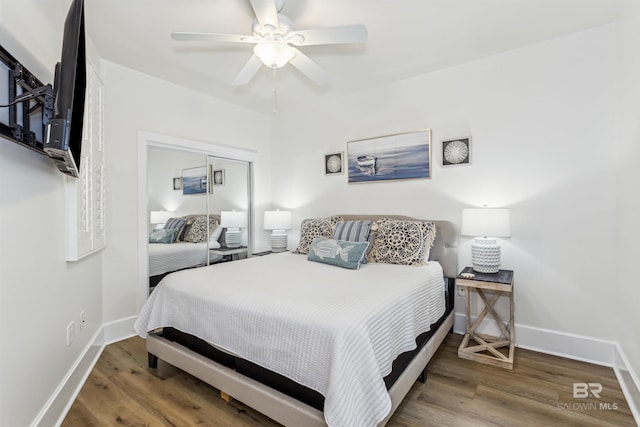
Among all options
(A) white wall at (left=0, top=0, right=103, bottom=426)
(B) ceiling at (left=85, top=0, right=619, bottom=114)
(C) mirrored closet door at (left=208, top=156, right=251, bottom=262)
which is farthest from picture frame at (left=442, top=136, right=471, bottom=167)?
(A) white wall at (left=0, top=0, right=103, bottom=426)

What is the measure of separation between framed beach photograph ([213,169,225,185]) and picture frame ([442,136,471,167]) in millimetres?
2608

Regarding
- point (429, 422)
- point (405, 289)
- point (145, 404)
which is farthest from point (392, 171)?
point (145, 404)

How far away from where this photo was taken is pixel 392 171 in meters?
3.38

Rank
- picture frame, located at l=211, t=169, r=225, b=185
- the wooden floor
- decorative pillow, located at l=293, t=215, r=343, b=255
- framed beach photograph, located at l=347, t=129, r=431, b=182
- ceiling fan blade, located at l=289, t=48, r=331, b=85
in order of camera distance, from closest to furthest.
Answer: the wooden floor → ceiling fan blade, located at l=289, t=48, r=331, b=85 → framed beach photograph, located at l=347, t=129, r=431, b=182 → decorative pillow, located at l=293, t=215, r=343, b=255 → picture frame, located at l=211, t=169, r=225, b=185

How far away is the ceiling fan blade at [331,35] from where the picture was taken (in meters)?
1.88

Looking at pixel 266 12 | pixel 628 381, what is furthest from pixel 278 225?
pixel 628 381

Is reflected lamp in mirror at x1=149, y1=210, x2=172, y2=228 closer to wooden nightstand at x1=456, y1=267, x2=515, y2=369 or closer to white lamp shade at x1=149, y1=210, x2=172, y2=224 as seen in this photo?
white lamp shade at x1=149, y1=210, x2=172, y2=224

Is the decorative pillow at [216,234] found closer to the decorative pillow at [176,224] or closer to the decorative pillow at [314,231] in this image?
the decorative pillow at [176,224]

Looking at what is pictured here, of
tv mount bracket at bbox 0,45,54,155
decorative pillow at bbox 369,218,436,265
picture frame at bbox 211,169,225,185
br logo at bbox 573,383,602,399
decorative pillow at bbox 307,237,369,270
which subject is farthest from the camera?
picture frame at bbox 211,169,225,185

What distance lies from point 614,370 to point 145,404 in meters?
3.25

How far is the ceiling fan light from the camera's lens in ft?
6.94

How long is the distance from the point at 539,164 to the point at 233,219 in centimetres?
335

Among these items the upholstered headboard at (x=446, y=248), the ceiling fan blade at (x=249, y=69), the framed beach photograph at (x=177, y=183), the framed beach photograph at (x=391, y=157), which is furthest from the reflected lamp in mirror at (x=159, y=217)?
the upholstered headboard at (x=446, y=248)

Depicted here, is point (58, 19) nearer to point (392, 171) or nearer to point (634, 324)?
point (392, 171)
